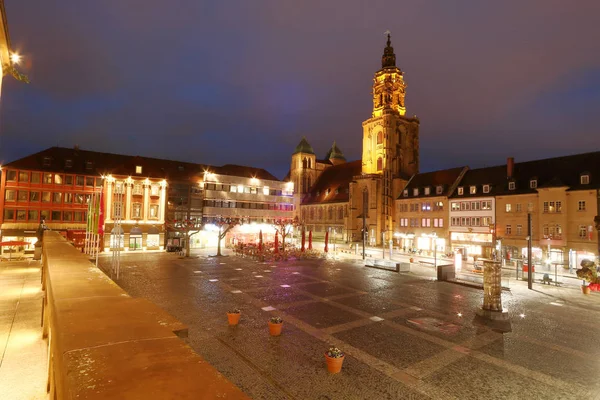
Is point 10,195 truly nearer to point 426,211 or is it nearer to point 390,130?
point 426,211

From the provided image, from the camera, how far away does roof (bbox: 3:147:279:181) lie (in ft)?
149

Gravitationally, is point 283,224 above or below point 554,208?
below

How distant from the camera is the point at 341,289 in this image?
23656mm

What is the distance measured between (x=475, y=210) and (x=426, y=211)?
865cm

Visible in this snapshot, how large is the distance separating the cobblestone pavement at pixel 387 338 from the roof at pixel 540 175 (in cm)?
2100

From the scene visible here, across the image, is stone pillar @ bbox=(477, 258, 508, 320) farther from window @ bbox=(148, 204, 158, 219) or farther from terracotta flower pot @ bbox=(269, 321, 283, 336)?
window @ bbox=(148, 204, 158, 219)

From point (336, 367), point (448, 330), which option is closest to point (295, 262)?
point (448, 330)

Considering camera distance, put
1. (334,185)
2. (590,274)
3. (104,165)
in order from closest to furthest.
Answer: (590,274)
(104,165)
(334,185)

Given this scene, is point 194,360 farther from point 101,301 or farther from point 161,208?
point 161,208

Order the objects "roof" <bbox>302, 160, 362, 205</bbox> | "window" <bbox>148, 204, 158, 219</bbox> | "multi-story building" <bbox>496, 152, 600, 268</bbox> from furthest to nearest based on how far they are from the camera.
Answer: "roof" <bbox>302, 160, 362, 205</bbox> < "window" <bbox>148, 204, 158, 219</bbox> < "multi-story building" <bbox>496, 152, 600, 268</bbox>

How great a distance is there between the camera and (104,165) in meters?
51.0

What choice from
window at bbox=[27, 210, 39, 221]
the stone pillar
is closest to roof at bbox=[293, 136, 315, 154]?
window at bbox=[27, 210, 39, 221]

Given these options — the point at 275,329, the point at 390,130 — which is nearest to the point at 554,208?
the point at 390,130

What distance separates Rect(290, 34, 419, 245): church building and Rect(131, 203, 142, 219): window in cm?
3370
